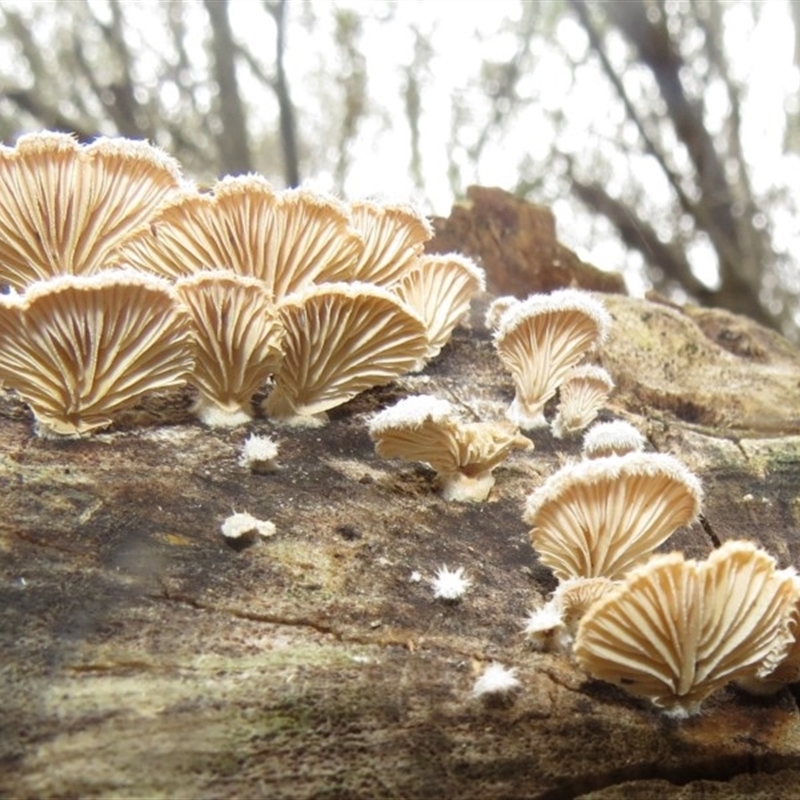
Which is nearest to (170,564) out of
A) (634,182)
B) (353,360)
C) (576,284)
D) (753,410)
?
(353,360)

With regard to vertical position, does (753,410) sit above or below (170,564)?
above

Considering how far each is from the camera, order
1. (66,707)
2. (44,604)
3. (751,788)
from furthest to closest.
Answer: (751,788) < (44,604) < (66,707)

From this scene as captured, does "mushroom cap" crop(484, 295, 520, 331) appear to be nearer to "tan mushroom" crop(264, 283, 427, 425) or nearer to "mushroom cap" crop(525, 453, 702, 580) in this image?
"tan mushroom" crop(264, 283, 427, 425)

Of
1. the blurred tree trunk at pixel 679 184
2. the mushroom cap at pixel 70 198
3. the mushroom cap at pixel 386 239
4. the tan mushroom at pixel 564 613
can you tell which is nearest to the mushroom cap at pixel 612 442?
the tan mushroom at pixel 564 613

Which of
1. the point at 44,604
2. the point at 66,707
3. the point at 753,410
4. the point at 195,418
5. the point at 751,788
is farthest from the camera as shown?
the point at 753,410

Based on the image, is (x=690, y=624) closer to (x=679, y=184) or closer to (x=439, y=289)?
(x=439, y=289)

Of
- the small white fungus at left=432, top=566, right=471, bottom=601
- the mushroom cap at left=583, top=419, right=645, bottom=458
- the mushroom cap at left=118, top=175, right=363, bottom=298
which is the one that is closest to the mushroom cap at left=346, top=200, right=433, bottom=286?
the mushroom cap at left=118, top=175, right=363, bottom=298

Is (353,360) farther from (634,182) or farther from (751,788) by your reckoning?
(634,182)
